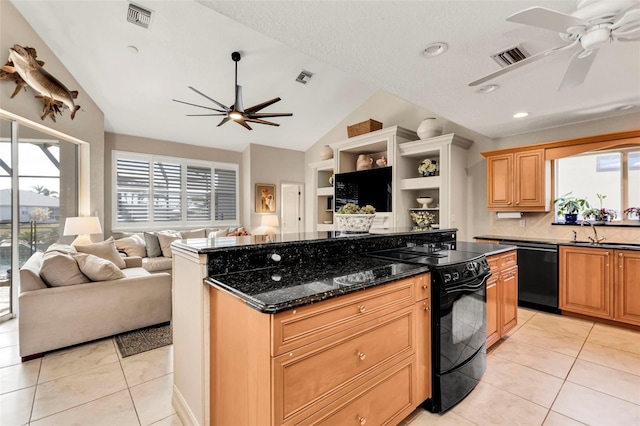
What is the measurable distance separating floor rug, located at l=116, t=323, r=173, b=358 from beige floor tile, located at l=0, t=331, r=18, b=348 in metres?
0.98

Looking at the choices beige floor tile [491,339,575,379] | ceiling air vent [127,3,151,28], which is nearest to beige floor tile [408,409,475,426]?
beige floor tile [491,339,575,379]

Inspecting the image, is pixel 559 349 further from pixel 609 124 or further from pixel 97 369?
pixel 97 369

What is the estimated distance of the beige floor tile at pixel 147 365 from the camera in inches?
88.9

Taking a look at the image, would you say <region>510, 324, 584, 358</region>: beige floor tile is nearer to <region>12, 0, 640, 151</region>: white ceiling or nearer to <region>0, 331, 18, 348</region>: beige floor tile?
<region>12, 0, 640, 151</region>: white ceiling

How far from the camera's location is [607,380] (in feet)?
7.34

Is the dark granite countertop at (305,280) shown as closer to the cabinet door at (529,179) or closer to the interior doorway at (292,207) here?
the cabinet door at (529,179)

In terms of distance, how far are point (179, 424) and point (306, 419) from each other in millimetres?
1058

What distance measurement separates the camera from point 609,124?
3652mm

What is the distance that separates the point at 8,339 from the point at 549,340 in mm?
5494

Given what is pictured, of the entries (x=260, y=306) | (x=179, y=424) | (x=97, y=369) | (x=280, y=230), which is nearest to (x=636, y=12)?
(x=260, y=306)

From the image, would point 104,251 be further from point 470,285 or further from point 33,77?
point 470,285

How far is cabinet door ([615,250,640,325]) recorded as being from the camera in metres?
3.13

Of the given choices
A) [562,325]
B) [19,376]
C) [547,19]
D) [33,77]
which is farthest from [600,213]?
[33,77]

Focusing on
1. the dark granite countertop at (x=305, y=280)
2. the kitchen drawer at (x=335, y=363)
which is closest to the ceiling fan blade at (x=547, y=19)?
the dark granite countertop at (x=305, y=280)
